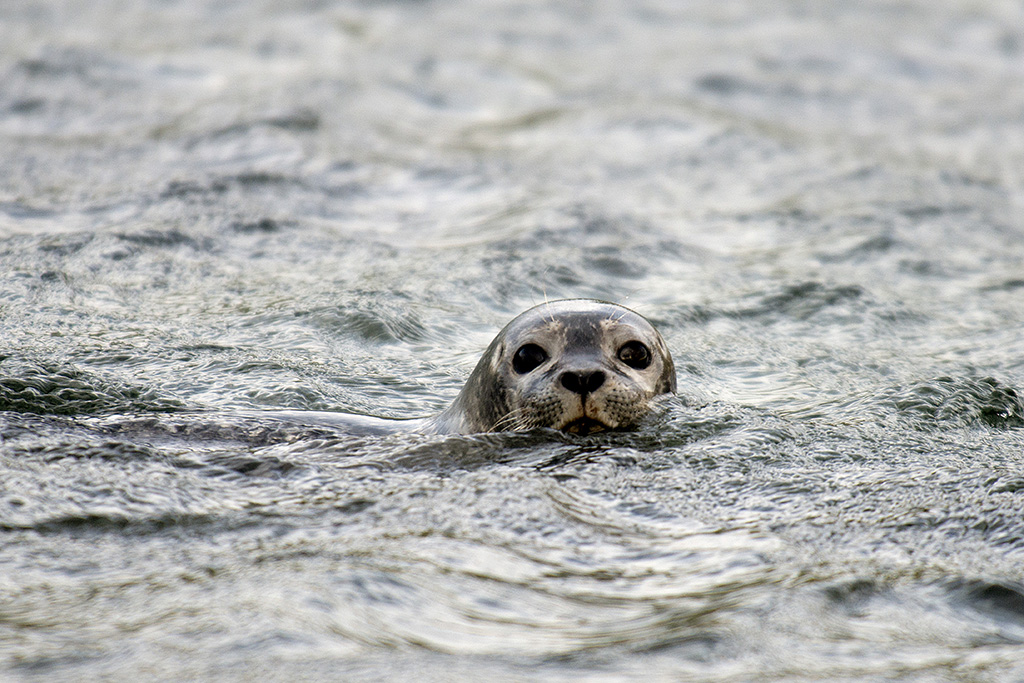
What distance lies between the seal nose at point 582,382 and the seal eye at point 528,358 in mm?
313

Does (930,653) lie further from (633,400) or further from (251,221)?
(251,221)

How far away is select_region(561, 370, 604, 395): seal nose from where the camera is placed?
5137 mm

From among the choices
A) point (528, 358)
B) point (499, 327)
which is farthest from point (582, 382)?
point (499, 327)

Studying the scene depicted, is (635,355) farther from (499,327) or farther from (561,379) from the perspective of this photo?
(499,327)

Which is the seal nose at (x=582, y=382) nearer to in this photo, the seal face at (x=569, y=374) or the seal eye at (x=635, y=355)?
the seal face at (x=569, y=374)

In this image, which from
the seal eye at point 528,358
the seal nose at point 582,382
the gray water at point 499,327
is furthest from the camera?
the seal eye at point 528,358

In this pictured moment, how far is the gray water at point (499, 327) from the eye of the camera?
11.8 ft

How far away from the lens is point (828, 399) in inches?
253

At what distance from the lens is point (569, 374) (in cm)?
516

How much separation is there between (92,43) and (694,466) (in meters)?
11.7

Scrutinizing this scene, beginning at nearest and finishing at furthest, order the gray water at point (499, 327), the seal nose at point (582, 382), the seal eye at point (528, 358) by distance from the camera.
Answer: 1. the gray water at point (499, 327)
2. the seal nose at point (582, 382)
3. the seal eye at point (528, 358)

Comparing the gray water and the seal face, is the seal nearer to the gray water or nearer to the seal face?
the seal face

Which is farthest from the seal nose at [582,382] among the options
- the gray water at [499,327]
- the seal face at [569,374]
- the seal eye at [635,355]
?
the seal eye at [635,355]

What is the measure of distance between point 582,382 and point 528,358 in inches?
16.3
